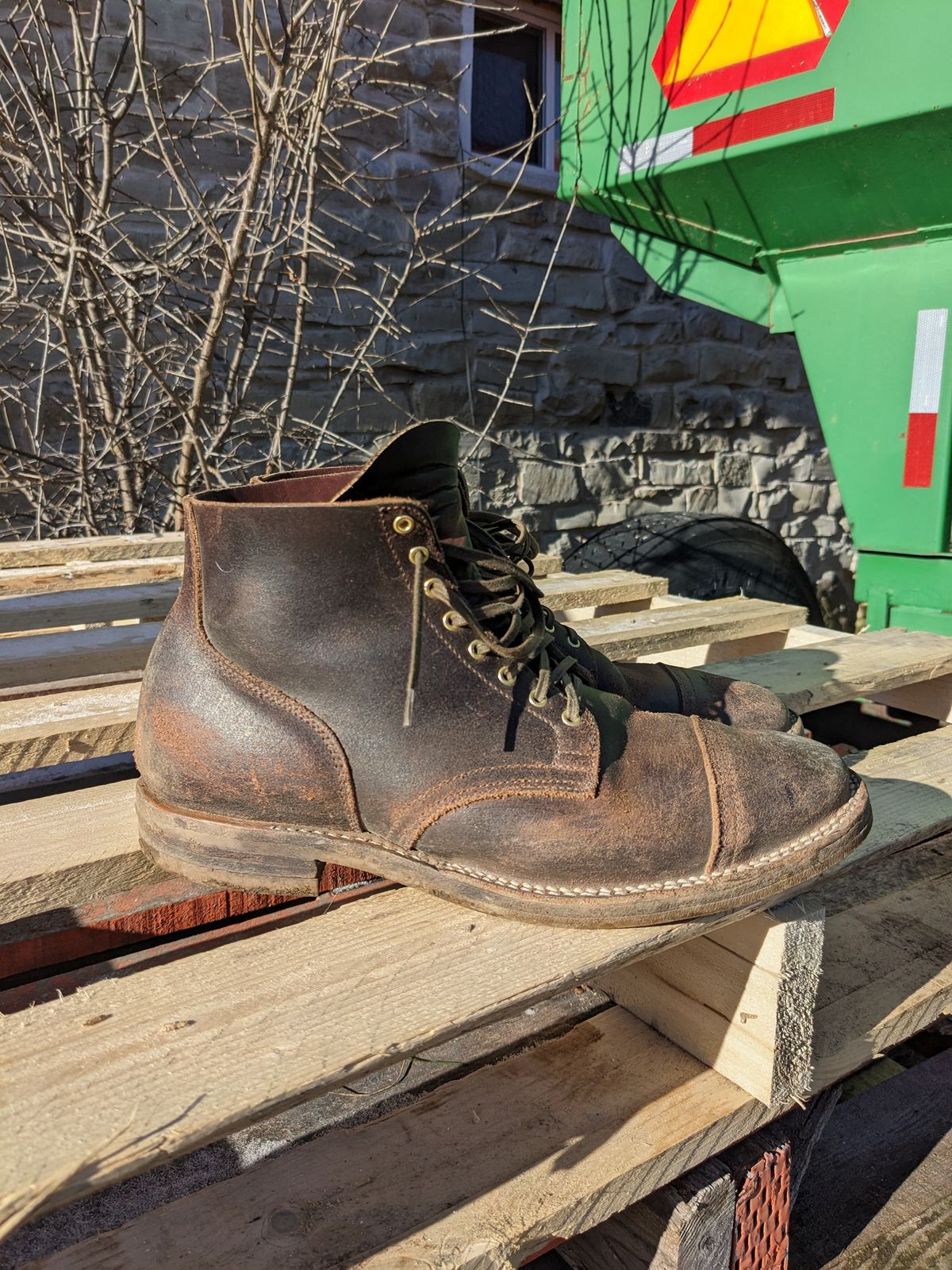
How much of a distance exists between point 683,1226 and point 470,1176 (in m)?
0.28

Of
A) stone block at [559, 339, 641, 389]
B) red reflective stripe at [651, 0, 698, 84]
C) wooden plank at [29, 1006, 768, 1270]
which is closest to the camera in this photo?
wooden plank at [29, 1006, 768, 1270]

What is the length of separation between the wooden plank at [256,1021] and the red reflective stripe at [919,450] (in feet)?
5.88

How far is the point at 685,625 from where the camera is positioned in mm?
2193

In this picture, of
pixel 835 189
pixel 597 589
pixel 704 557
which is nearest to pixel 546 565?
pixel 597 589

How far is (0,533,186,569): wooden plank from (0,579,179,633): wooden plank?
0.92 ft

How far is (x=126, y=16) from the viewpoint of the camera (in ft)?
12.5

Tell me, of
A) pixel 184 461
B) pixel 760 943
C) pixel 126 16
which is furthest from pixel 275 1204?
pixel 126 16

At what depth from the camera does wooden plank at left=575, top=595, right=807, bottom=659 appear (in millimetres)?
2055

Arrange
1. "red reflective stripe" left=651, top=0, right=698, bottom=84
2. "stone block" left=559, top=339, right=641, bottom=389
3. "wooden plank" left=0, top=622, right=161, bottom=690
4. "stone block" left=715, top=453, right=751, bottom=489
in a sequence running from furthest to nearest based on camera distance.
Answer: "stone block" left=715, top=453, right=751, bottom=489 → "stone block" left=559, top=339, right=641, bottom=389 → "red reflective stripe" left=651, top=0, right=698, bottom=84 → "wooden plank" left=0, top=622, right=161, bottom=690

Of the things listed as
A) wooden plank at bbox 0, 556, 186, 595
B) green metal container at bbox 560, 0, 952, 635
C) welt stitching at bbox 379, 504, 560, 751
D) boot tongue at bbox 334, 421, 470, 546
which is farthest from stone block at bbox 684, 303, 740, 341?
welt stitching at bbox 379, 504, 560, 751

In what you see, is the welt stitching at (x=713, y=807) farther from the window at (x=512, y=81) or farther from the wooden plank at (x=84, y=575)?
the window at (x=512, y=81)

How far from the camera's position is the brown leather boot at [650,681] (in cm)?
131

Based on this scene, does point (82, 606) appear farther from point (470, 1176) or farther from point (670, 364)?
point (670, 364)

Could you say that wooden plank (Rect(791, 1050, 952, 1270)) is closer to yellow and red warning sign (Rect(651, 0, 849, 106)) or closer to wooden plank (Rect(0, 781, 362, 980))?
wooden plank (Rect(0, 781, 362, 980))
